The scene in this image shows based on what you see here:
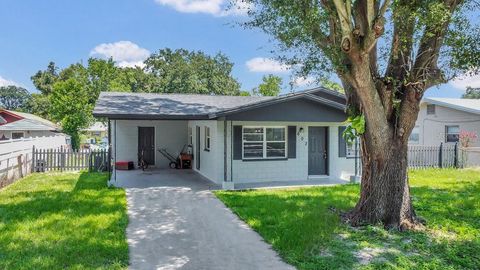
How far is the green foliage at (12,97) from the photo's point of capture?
261ft

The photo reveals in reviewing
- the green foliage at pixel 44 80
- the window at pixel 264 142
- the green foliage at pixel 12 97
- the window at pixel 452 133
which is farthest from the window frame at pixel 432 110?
the green foliage at pixel 12 97

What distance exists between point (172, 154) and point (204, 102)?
460 cm

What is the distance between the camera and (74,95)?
28.7m

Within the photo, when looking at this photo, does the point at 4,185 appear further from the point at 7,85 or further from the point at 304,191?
the point at 7,85

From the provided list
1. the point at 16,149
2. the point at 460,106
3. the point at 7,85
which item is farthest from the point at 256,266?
the point at 7,85

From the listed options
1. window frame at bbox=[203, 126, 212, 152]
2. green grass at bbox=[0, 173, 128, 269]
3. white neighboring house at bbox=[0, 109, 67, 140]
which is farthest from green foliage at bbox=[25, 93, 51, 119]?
green grass at bbox=[0, 173, 128, 269]

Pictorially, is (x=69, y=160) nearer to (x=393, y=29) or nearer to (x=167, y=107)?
(x=167, y=107)

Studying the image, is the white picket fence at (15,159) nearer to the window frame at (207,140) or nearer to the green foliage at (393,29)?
the window frame at (207,140)

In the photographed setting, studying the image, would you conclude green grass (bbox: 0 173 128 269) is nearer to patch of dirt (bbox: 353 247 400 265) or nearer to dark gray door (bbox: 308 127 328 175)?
patch of dirt (bbox: 353 247 400 265)

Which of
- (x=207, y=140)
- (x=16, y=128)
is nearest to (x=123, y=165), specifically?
(x=207, y=140)

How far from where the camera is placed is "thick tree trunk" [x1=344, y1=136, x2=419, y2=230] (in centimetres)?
710

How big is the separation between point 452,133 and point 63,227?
20.7m

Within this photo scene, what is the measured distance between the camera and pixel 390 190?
7.12 m

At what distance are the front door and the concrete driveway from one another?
6528 mm
